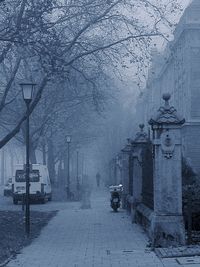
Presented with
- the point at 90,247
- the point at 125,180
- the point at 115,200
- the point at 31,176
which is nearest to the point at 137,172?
the point at 115,200

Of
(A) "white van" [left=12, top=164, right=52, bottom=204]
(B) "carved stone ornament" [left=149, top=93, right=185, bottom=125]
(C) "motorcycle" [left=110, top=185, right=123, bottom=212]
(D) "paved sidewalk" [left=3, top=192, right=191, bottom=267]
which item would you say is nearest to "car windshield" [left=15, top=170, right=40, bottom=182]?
(A) "white van" [left=12, top=164, right=52, bottom=204]

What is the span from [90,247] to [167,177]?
244 cm

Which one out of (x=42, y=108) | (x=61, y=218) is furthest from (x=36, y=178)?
(x=61, y=218)

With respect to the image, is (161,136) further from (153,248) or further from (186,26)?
(186,26)

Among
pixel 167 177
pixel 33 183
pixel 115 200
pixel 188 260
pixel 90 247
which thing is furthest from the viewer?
pixel 33 183

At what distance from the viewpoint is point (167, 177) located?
13.0 meters

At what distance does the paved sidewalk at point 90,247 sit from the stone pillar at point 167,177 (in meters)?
0.63

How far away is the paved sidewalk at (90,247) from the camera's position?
10.9 meters

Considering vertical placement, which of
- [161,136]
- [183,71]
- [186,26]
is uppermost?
[186,26]

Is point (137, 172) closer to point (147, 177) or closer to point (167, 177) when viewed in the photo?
point (147, 177)

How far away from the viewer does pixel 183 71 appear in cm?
3588

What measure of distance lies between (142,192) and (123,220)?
8.50 feet

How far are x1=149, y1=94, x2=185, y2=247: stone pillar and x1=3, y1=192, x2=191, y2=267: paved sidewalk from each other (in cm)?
63

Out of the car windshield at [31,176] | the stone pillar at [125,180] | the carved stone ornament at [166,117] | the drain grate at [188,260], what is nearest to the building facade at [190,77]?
the stone pillar at [125,180]
